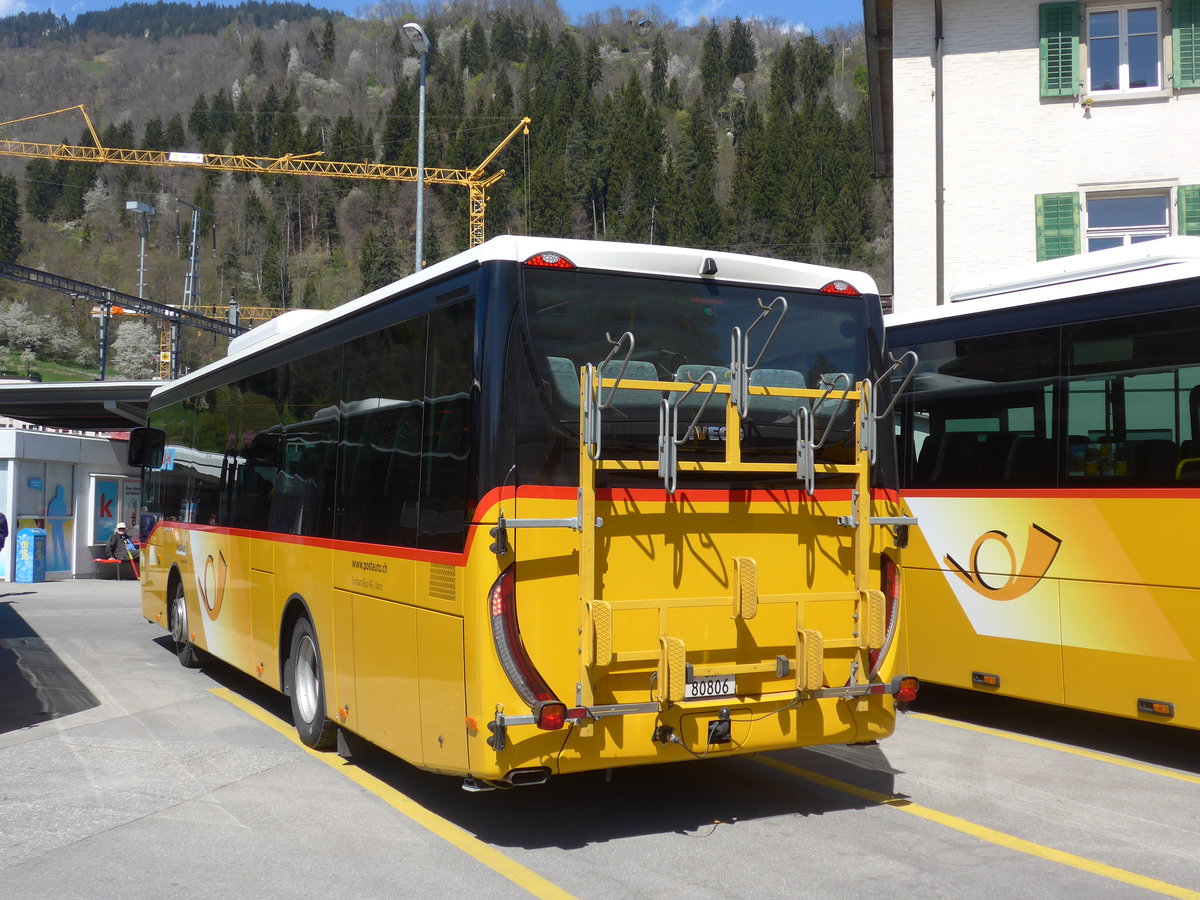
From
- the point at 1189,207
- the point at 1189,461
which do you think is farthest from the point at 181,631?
the point at 1189,207

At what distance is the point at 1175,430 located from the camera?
795 cm

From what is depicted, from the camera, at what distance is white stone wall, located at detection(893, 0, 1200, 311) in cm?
1788

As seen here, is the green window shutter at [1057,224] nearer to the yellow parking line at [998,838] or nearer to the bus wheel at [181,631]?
the yellow parking line at [998,838]

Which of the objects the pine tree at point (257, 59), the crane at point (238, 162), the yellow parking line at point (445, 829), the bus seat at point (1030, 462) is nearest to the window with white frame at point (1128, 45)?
the bus seat at point (1030, 462)

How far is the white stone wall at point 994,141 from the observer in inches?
704

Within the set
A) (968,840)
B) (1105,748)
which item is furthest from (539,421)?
(1105,748)

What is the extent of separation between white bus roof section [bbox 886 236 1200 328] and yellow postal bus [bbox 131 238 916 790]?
7.92ft

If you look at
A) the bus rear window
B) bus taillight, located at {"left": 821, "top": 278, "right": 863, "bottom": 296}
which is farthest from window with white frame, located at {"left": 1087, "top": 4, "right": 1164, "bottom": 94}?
the bus rear window

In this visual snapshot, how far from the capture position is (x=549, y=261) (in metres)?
6.09

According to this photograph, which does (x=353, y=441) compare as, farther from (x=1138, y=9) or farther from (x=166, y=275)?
(x=166, y=275)

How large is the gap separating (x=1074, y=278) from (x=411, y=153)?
11857cm

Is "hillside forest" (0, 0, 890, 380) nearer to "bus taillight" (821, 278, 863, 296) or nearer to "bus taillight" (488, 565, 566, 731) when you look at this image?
"bus taillight" (821, 278, 863, 296)

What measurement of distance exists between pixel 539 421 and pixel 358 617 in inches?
84.7

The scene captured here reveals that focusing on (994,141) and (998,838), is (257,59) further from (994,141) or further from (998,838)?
(998,838)
